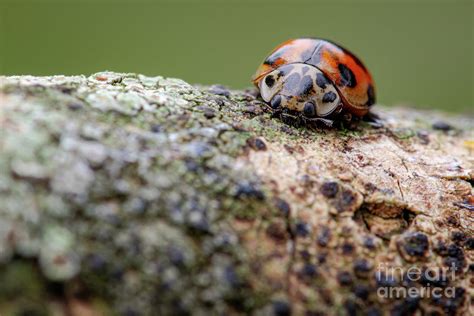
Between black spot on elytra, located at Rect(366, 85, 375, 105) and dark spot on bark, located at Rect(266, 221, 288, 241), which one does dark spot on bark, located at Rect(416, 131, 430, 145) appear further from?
dark spot on bark, located at Rect(266, 221, 288, 241)

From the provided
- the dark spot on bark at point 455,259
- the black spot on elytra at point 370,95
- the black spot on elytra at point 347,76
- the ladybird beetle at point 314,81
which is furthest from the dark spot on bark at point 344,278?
the black spot on elytra at point 370,95

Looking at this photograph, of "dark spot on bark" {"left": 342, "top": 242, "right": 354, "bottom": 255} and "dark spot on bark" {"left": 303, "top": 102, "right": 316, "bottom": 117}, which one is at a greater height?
"dark spot on bark" {"left": 303, "top": 102, "right": 316, "bottom": 117}

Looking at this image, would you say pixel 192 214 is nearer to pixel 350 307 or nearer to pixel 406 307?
pixel 350 307

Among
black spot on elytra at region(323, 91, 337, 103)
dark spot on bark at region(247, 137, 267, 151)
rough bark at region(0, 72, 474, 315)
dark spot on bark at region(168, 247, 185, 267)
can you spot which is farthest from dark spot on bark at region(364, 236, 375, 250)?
black spot on elytra at region(323, 91, 337, 103)

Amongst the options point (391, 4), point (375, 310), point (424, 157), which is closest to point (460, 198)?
point (424, 157)

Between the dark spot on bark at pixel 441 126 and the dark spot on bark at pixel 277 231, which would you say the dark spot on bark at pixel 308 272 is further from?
the dark spot on bark at pixel 441 126

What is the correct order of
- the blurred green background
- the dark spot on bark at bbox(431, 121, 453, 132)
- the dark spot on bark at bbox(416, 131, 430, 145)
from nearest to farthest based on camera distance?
the dark spot on bark at bbox(416, 131, 430, 145) → the dark spot on bark at bbox(431, 121, 453, 132) → the blurred green background

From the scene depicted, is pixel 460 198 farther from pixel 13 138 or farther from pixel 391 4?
pixel 391 4
